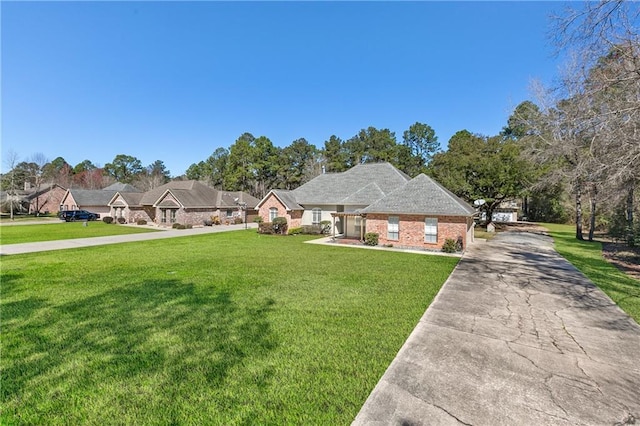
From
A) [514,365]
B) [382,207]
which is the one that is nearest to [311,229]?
[382,207]

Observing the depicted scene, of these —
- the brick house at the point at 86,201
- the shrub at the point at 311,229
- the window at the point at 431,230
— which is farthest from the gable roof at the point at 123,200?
the window at the point at 431,230

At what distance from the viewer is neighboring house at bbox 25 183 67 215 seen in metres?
53.2

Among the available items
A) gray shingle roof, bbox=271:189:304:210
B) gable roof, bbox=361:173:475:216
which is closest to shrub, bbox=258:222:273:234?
gray shingle roof, bbox=271:189:304:210

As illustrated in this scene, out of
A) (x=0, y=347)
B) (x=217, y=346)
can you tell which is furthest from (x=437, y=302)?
(x=0, y=347)

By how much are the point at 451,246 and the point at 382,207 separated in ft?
15.8

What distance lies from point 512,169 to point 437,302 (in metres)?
24.1

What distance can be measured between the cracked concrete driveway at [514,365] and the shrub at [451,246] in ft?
24.5

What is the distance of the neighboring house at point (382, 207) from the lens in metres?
17.3

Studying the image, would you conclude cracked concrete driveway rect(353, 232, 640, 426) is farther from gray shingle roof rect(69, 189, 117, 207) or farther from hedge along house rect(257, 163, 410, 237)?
gray shingle roof rect(69, 189, 117, 207)

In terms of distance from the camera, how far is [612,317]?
22.6ft

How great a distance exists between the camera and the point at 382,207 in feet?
61.8

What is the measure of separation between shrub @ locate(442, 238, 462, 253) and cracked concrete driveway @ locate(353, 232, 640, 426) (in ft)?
24.5

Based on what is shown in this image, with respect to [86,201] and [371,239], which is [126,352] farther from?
[86,201]

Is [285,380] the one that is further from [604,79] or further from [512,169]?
[512,169]
